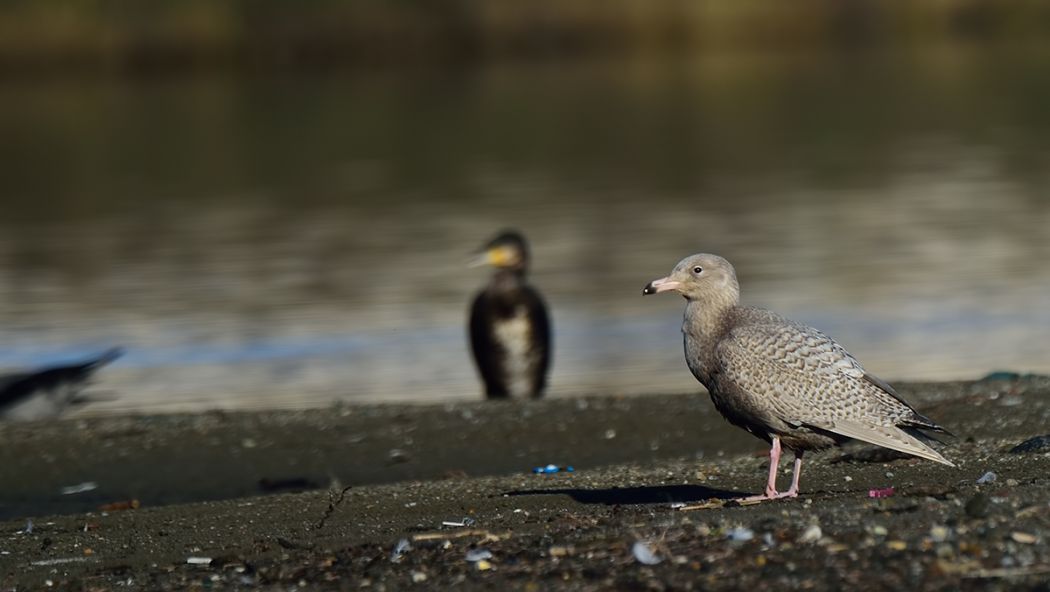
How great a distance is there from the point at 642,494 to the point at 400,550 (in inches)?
73.5

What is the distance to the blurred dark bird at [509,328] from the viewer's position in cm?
1401

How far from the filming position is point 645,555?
20.9 ft

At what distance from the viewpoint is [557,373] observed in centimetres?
1467

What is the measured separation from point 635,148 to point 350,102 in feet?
50.2

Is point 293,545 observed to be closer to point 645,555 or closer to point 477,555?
point 477,555

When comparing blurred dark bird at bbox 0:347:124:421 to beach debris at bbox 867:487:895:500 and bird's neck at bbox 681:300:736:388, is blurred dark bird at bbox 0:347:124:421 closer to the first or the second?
bird's neck at bbox 681:300:736:388

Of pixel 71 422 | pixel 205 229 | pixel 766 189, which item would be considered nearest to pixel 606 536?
pixel 71 422

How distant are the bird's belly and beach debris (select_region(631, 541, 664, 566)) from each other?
7405mm

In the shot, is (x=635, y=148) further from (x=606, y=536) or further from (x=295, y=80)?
(x=606, y=536)

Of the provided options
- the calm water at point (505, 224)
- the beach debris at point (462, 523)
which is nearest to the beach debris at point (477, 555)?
the beach debris at point (462, 523)

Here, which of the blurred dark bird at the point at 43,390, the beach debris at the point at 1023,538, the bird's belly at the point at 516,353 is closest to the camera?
the beach debris at the point at 1023,538

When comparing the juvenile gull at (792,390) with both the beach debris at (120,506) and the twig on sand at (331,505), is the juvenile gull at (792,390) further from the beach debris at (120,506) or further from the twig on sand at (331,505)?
the beach debris at (120,506)

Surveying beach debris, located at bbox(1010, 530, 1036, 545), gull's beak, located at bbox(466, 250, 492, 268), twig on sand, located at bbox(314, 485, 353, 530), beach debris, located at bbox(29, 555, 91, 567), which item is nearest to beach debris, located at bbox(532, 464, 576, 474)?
twig on sand, located at bbox(314, 485, 353, 530)

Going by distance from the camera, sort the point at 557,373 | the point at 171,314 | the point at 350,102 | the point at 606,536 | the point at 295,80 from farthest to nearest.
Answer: the point at 295,80 → the point at 350,102 → the point at 171,314 → the point at 557,373 → the point at 606,536
